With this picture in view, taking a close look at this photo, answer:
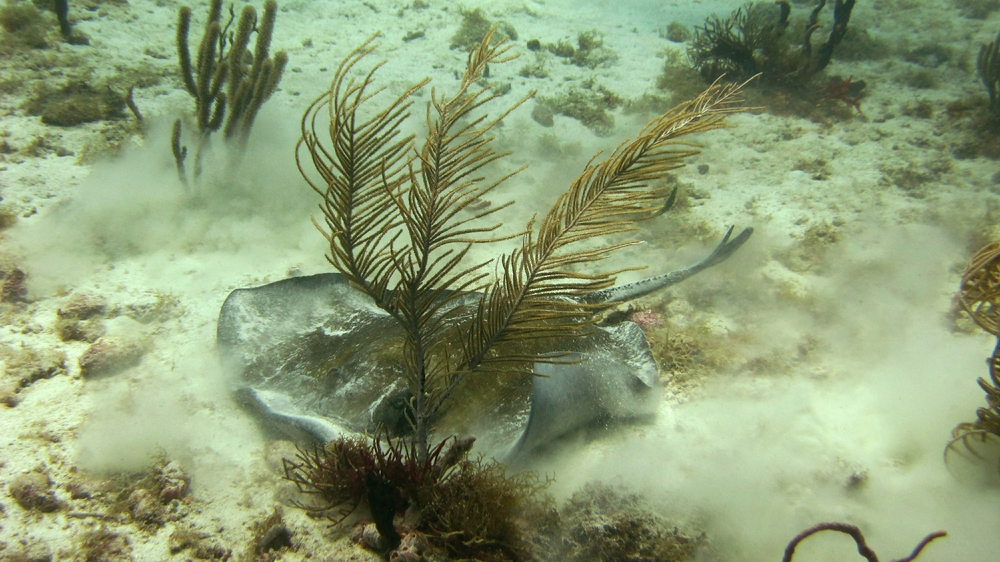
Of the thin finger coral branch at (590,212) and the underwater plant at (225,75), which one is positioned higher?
the thin finger coral branch at (590,212)

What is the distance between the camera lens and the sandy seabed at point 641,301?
300cm

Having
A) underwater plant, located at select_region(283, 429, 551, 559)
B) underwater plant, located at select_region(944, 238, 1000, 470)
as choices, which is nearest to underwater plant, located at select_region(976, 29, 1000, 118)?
underwater plant, located at select_region(944, 238, 1000, 470)

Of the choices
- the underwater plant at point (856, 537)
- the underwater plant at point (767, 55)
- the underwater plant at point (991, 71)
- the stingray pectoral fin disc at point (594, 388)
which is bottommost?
the stingray pectoral fin disc at point (594, 388)

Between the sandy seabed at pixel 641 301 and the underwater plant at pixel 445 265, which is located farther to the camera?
the sandy seabed at pixel 641 301

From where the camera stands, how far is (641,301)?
4875 mm

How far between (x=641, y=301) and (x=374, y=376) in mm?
2843

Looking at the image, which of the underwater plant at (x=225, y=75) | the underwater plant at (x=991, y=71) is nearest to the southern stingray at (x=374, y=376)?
the underwater plant at (x=225, y=75)

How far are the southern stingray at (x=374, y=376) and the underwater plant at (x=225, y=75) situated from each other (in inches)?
133

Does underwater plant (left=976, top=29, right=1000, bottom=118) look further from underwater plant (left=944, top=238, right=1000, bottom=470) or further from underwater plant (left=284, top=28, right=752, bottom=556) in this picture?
underwater plant (left=284, top=28, right=752, bottom=556)

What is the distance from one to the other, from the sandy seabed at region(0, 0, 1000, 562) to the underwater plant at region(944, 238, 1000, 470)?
0.62 ft

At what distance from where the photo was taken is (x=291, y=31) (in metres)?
9.91

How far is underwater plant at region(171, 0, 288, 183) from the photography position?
19.1ft

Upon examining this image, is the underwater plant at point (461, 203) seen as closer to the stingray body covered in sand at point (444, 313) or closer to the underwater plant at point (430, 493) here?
the stingray body covered in sand at point (444, 313)

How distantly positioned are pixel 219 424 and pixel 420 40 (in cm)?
892
